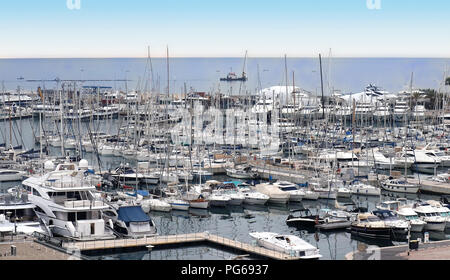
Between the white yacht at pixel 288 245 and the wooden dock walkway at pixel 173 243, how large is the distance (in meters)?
0.30

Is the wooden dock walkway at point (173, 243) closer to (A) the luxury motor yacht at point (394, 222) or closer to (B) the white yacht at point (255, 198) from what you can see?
(A) the luxury motor yacht at point (394, 222)

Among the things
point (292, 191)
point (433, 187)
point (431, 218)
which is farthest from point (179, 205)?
point (433, 187)

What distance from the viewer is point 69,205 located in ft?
76.7

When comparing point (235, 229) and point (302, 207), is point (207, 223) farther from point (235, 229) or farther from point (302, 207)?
point (302, 207)

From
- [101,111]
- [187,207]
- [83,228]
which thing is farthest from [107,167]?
[101,111]

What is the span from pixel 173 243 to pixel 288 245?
11.3 feet

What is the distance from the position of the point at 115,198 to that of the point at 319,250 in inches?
337

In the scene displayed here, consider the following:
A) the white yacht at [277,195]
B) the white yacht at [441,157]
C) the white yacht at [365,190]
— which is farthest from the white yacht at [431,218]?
the white yacht at [441,157]

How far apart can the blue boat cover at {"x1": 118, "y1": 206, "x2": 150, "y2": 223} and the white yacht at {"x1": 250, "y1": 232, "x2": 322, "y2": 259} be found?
3.55 metres

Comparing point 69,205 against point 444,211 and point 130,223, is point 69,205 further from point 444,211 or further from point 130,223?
point 444,211

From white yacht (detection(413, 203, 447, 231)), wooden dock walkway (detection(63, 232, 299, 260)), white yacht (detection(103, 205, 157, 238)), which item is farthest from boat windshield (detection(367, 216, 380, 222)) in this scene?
white yacht (detection(103, 205, 157, 238))

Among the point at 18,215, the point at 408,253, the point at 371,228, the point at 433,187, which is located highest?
the point at 18,215

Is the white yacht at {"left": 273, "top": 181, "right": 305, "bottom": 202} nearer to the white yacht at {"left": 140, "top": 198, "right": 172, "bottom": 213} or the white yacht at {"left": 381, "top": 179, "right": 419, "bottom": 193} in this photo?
the white yacht at {"left": 381, "top": 179, "right": 419, "bottom": 193}

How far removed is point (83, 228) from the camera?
23.1 metres
